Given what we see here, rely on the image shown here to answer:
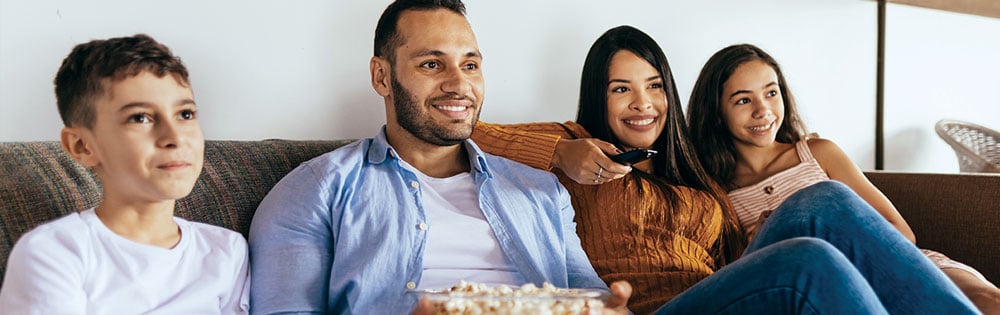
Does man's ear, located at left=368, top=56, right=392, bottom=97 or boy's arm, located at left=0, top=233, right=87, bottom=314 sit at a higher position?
man's ear, located at left=368, top=56, right=392, bottom=97

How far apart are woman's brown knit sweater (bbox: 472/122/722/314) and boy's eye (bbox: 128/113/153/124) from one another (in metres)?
0.72

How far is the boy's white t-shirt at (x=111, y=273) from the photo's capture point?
947 mm

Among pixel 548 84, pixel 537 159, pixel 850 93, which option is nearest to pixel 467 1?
pixel 548 84

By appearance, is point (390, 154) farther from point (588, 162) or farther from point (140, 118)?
point (140, 118)

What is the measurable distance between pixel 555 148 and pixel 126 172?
0.79m

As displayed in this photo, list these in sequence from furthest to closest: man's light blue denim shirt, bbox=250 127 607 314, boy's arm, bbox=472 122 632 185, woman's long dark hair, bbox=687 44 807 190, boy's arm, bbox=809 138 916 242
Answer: woman's long dark hair, bbox=687 44 807 190 < boy's arm, bbox=809 138 916 242 < boy's arm, bbox=472 122 632 185 < man's light blue denim shirt, bbox=250 127 607 314

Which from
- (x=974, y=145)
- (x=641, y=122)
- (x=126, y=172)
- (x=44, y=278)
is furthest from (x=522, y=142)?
(x=974, y=145)

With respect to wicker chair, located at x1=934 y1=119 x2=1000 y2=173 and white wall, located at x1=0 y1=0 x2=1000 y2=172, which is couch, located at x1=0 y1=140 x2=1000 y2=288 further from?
wicker chair, located at x1=934 y1=119 x2=1000 y2=173

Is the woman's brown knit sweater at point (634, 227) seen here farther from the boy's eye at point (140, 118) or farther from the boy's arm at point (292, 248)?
the boy's eye at point (140, 118)

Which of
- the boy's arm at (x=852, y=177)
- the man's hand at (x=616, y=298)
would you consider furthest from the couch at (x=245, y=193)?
the man's hand at (x=616, y=298)

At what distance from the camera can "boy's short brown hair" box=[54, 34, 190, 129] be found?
102 cm

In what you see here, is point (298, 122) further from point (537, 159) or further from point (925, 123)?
point (925, 123)

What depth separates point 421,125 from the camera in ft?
4.63

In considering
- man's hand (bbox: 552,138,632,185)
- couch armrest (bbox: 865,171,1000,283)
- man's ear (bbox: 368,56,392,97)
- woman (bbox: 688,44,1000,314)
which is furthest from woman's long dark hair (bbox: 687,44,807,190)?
man's ear (bbox: 368,56,392,97)
